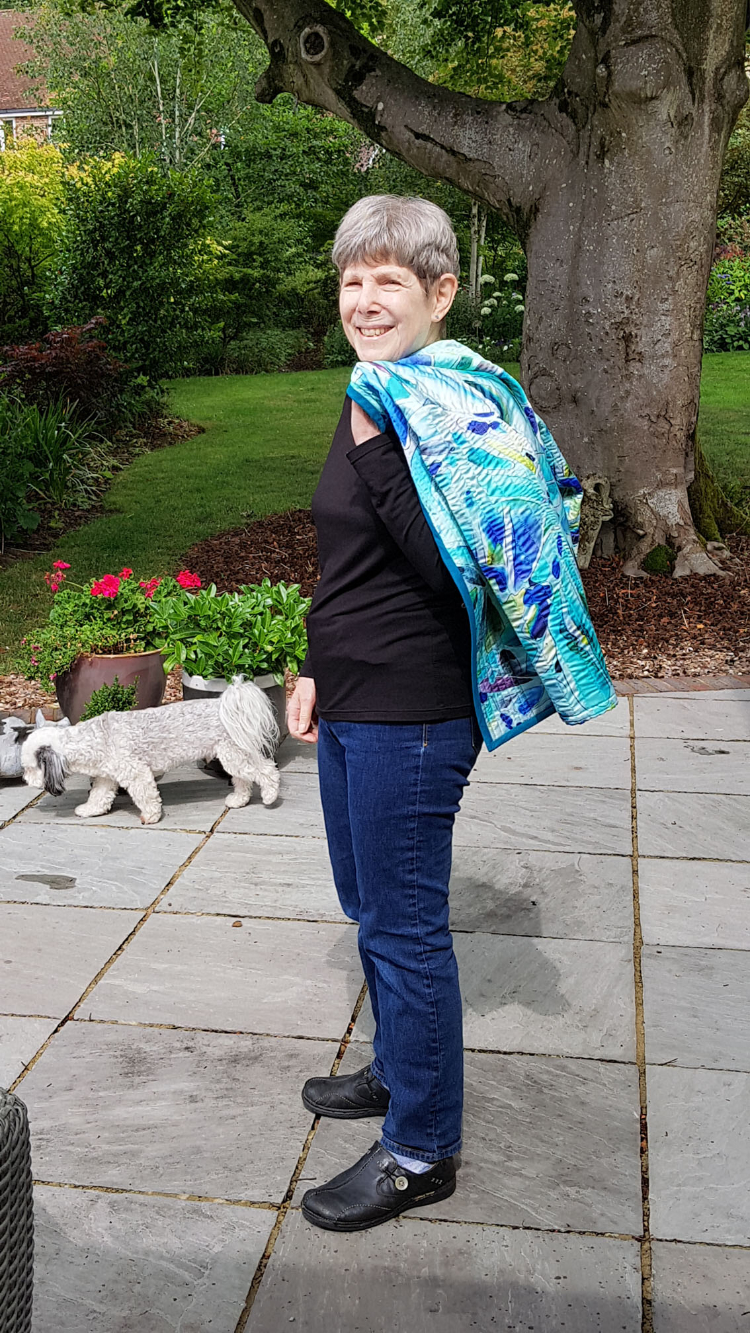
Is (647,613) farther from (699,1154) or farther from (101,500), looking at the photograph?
(101,500)

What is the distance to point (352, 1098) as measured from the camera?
2717 millimetres

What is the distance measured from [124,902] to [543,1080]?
60.3 inches

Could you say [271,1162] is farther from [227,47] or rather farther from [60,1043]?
[227,47]

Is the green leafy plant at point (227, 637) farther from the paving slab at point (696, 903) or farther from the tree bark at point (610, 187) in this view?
the tree bark at point (610, 187)

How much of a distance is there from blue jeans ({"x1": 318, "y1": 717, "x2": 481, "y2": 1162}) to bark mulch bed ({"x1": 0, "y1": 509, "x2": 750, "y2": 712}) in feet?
13.3

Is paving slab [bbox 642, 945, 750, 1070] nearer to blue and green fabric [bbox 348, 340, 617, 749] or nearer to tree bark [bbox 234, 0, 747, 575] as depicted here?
blue and green fabric [bbox 348, 340, 617, 749]

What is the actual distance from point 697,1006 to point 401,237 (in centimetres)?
212

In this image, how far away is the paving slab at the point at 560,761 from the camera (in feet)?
16.0

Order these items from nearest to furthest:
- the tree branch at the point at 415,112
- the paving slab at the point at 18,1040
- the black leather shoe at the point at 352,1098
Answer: the black leather shoe at the point at 352,1098
the paving slab at the point at 18,1040
the tree branch at the point at 415,112

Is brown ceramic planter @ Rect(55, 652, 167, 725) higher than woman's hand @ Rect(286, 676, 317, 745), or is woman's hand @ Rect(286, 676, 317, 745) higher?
woman's hand @ Rect(286, 676, 317, 745)

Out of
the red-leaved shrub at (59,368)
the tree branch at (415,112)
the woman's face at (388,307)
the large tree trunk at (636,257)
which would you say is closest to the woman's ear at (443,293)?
the woman's face at (388,307)

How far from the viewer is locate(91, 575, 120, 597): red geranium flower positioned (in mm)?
5152

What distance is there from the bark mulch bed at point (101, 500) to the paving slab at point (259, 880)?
211 inches

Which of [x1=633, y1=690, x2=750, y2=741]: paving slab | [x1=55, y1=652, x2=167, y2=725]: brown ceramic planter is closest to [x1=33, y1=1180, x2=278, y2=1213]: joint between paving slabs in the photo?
[x1=55, y1=652, x2=167, y2=725]: brown ceramic planter
